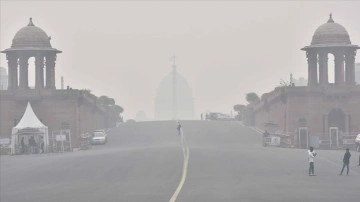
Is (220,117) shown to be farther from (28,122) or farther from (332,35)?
(28,122)

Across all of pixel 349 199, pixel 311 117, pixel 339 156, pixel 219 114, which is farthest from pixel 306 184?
pixel 219 114

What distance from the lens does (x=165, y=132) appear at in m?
123

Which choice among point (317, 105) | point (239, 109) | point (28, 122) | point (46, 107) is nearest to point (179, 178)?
point (28, 122)

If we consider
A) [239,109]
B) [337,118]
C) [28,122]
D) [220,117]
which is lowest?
[28,122]

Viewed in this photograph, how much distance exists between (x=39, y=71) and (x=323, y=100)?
32.1 metres

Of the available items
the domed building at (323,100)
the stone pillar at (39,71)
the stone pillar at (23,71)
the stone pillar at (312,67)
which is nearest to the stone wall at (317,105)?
the domed building at (323,100)

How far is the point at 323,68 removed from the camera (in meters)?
112

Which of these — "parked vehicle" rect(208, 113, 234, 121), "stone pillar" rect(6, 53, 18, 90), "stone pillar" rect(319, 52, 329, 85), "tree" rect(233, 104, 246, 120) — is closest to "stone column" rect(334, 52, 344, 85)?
"stone pillar" rect(319, 52, 329, 85)

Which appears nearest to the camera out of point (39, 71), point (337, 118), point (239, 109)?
point (337, 118)

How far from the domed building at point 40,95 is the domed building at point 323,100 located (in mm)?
22005

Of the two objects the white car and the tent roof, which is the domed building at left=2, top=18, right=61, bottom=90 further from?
the tent roof

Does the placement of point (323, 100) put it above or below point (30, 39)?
below

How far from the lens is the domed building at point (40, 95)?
107250 mm

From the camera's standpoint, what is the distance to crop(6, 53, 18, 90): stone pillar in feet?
375
